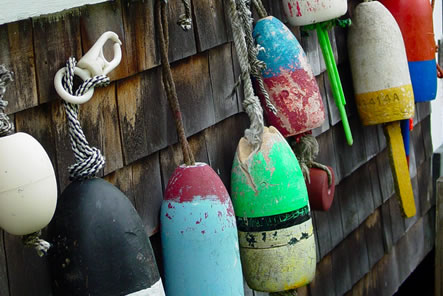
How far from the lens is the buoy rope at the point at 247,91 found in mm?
1744

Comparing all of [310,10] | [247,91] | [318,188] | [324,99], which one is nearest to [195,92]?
[247,91]

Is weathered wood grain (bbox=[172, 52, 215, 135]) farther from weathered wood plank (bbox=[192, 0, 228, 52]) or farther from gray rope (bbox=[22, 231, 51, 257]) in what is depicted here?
gray rope (bbox=[22, 231, 51, 257])

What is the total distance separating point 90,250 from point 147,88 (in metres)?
0.45

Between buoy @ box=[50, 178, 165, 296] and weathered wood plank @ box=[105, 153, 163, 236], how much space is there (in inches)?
8.8

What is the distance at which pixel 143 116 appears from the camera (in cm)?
159

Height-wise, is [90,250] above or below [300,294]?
above

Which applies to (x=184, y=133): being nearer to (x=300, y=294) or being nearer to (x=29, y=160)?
(x=29, y=160)

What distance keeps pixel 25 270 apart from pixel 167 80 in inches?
19.4

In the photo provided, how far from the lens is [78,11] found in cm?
138

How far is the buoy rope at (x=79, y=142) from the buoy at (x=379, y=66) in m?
1.34

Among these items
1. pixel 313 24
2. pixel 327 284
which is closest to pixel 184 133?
pixel 313 24

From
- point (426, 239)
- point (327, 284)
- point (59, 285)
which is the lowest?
point (426, 239)

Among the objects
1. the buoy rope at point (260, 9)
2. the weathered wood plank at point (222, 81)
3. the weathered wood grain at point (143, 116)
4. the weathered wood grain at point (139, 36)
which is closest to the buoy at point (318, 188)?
the weathered wood plank at point (222, 81)

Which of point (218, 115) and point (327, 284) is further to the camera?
point (327, 284)
